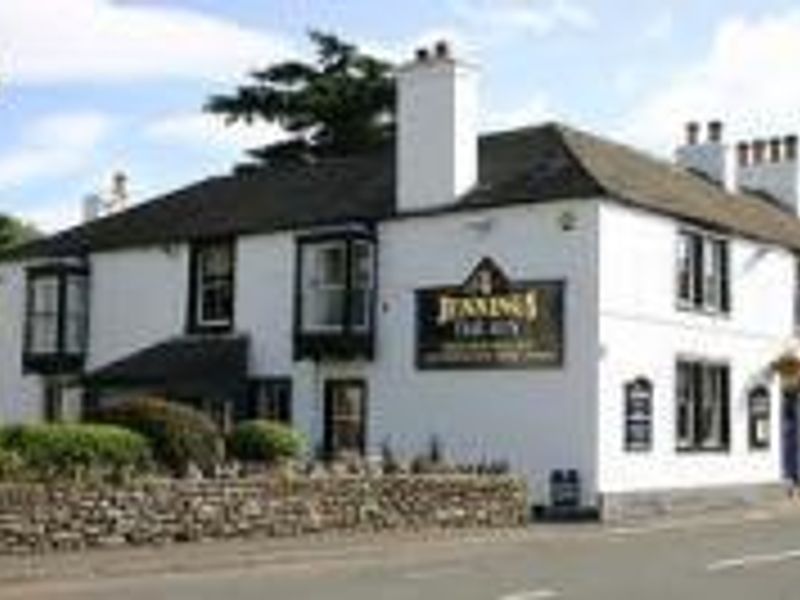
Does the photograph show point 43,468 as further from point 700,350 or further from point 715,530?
point 700,350

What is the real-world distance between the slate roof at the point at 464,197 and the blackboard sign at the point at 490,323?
4.97 feet

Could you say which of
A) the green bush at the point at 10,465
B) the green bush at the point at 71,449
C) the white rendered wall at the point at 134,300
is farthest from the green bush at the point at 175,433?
the white rendered wall at the point at 134,300

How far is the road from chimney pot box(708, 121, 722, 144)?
56.7 feet

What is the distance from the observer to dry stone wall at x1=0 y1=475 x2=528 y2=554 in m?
22.7

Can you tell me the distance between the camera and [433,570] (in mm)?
21188

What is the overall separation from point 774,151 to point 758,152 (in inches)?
19.3

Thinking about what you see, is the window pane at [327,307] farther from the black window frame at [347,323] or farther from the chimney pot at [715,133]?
the chimney pot at [715,133]

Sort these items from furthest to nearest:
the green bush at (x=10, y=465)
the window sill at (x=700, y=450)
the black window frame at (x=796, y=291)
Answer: the black window frame at (x=796, y=291), the window sill at (x=700, y=450), the green bush at (x=10, y=465)

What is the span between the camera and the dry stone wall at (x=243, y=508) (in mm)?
22719

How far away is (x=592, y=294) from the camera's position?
33406 mm

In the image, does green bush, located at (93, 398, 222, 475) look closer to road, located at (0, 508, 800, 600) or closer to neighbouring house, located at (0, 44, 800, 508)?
road, located at (0, 508, 800, 600)

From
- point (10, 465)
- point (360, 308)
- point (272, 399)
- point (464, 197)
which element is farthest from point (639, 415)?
point (10, 465)

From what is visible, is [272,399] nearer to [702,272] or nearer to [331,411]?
[331,411]

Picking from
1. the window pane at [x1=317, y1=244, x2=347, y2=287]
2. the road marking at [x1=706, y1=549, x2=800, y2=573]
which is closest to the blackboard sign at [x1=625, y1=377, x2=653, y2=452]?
the window pane at [x1=317, y1=244, x2=347, y2=287]
